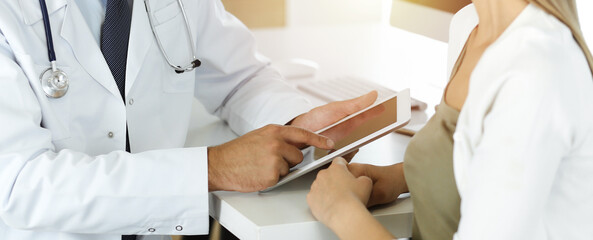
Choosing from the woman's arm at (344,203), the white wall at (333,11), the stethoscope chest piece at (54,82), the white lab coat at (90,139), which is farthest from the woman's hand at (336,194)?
the white wall at (333,11)

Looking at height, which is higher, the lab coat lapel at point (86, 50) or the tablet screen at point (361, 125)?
the lab coat lapel at point (86, 50)

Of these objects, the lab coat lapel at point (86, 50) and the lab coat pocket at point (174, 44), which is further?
the lab coat pocket at point (174, 44)

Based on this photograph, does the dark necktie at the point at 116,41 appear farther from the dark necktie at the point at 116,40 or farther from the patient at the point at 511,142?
the patient at the point at 511,142

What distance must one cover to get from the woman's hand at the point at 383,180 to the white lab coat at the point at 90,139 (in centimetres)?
24

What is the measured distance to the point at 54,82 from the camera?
1.09m

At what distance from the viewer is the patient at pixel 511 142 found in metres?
0.71

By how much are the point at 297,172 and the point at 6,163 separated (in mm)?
426

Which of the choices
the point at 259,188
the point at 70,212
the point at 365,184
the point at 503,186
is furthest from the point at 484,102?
the point at 70,212

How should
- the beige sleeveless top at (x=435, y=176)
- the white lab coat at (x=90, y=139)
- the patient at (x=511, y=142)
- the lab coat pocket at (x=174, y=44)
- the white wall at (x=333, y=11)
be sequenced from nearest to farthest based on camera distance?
the patient at (x=511, y=142), the beige sleeveless top at (x=435, y=176), the white lab coat at (x=90, y=139), the lab coat pocket at (x=174, y=44), the white wall at (x=333, y=11)

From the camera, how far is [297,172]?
105cm

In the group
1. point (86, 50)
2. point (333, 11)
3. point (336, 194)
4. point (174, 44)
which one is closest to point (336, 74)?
point (174, 44)

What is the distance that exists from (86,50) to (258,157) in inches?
14.2

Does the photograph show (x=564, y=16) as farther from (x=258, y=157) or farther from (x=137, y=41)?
(x=137, y=41)

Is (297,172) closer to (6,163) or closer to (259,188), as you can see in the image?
(259,188)
